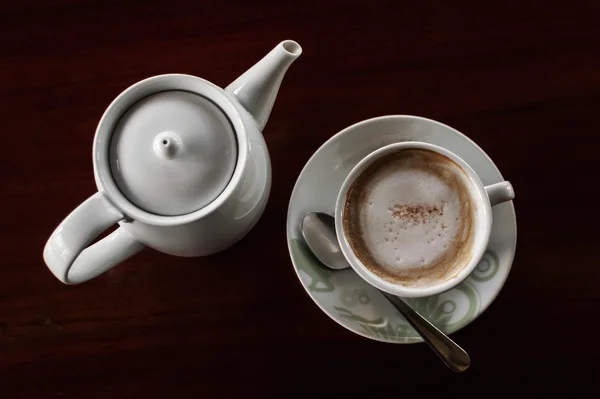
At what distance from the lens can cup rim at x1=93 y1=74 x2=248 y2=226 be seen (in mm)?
588

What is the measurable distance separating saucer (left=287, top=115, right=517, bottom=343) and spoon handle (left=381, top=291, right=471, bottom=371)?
0.07 ft

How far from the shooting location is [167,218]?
0.60 m

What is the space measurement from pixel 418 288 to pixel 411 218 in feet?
0.33

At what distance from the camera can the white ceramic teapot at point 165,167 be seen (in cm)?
58

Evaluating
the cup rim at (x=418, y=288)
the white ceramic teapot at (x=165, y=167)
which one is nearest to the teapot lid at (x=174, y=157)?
the white ceramic teapot at (x=165, y=167)

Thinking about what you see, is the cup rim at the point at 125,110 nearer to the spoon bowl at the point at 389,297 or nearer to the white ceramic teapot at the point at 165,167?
the white ceramic teapot at the point at 165,167

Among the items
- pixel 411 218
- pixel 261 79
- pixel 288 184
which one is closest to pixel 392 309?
pixel 411 218

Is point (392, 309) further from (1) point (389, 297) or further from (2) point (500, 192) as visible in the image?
(2) point (500, 192)

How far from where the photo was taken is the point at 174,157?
0.57 metres

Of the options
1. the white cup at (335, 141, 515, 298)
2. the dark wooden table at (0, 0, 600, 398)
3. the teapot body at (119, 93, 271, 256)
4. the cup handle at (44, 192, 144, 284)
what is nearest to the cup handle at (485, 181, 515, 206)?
the white cup at (335, 141, 515, 298)

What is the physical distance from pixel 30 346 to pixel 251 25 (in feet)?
2.07

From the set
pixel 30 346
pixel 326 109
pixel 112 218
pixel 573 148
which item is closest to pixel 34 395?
pixel 30 346

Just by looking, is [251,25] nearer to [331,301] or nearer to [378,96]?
[378,96]

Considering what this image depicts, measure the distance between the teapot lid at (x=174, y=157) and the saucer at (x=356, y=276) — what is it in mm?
202
